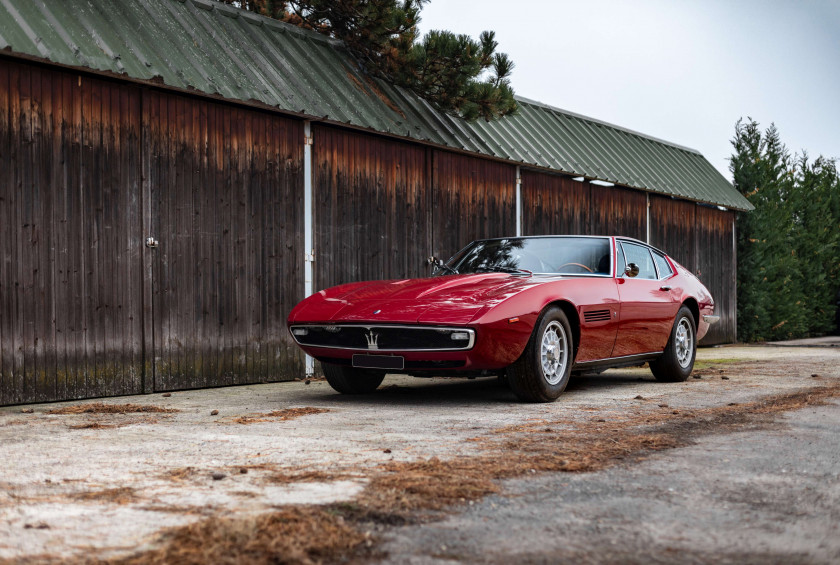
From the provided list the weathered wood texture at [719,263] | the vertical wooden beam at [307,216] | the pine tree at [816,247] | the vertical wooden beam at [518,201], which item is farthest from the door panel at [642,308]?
the pine tree at [816,247]

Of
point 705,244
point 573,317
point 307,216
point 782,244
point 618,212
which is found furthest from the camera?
point 782,244

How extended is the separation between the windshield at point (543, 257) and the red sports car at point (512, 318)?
1cm

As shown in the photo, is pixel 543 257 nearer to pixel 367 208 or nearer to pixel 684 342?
pixel 684 342

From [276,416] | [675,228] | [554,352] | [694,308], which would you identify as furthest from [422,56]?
[675,228]

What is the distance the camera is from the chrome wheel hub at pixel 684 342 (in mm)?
9508

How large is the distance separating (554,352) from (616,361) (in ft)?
3.90

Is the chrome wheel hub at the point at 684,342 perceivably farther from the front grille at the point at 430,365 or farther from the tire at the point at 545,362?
the front grille at the point at 430,365

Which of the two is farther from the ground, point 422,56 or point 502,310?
point 422,56

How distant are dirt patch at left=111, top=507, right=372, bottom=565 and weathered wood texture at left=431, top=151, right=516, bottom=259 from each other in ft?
30.6

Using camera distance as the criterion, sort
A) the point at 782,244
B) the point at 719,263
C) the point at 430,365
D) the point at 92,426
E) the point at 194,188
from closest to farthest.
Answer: the point at 92,426, the point at 430,365, the point at 194,188, the point at 719,263, the point at 782,244

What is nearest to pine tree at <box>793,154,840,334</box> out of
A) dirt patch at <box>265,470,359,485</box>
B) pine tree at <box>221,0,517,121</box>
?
pine tree at <box>221,0,517,121</box>

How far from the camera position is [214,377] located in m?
9.34

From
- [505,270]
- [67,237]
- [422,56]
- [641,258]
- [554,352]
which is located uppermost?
[422,56]

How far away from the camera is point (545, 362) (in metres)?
7.34
